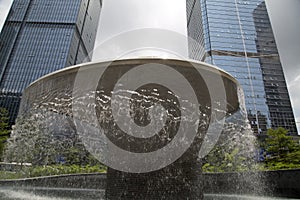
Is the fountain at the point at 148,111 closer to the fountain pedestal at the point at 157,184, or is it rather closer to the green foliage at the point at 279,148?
the fountain pedestal at the point at 157,184

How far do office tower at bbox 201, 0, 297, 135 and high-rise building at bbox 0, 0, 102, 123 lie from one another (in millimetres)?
34745

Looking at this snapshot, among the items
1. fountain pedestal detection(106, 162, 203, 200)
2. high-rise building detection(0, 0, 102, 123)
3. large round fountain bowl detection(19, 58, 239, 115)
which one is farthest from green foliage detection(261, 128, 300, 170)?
high-rise building detection(0, 0, 102, 123)

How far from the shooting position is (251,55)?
194ft

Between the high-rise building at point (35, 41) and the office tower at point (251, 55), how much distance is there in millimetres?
34745

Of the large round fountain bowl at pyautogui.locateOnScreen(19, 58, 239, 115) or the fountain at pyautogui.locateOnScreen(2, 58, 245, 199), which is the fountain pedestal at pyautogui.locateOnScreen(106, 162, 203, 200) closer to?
the fountain at pyautogui.locateOnScreen(2, 58, 245, 199)

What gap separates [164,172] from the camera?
398 centimetres

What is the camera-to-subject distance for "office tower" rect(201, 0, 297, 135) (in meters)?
53.4

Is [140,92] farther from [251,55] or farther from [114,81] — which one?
[251,55]

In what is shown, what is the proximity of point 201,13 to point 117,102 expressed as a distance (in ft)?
218

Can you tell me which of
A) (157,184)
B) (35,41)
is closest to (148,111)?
(157,184)

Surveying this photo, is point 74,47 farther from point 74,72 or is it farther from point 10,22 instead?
point 74,72

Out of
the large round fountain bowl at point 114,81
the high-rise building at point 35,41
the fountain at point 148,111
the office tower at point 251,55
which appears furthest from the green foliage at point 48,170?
the office tower at point 251,55

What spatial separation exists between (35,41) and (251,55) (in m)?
60.0

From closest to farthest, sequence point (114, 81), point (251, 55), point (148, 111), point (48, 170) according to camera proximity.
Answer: point (114, 81) < point (148, 111) < point (48, 170) < point (251, 55)
